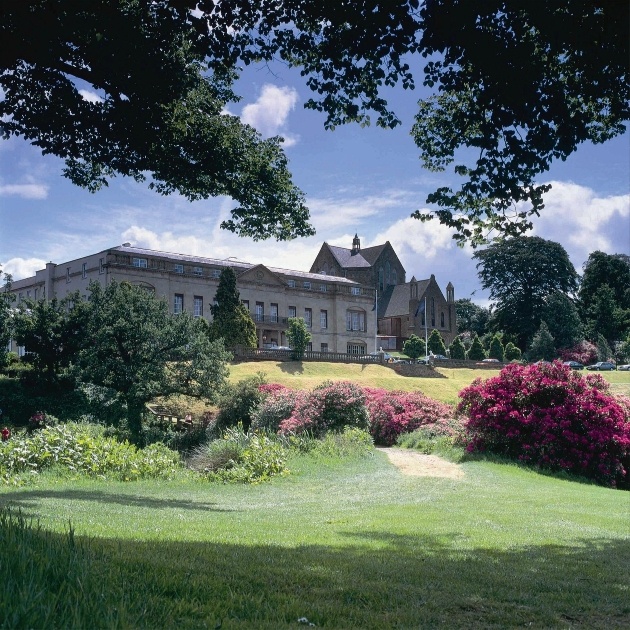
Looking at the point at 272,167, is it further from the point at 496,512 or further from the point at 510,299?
the point at 510,299

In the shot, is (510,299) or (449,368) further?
(510,299)

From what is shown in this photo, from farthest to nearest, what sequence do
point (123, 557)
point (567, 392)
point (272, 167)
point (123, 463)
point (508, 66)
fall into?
point (567, 392), point (123, 463), point (272, 167), point (508, 66), point (123, 557)

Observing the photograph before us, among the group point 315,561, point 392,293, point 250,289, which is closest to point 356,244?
point 392,293

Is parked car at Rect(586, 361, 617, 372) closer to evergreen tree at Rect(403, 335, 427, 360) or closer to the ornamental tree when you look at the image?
evergreen tree at Rect(403, 335, 427, 360)

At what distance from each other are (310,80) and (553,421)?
1292 cm

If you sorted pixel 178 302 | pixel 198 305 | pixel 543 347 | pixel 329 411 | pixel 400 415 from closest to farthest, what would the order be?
pixel 329 411
pixel 400 415
pixel 178 302
pixel 198 305
pixel 543 347

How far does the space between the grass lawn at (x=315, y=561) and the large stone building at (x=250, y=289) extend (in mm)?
44696

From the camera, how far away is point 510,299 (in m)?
87.1

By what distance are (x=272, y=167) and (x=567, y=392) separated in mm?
11453

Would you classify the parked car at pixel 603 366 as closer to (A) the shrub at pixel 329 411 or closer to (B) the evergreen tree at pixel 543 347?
(B) the evergreen tree at pixel 543 347

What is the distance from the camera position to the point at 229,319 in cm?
4966

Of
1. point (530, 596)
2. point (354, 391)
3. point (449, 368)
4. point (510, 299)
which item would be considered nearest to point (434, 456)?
point (354, 391)

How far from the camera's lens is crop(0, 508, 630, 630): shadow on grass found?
12.1 ft

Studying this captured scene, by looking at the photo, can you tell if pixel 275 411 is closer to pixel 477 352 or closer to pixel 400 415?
pixel 400 415
